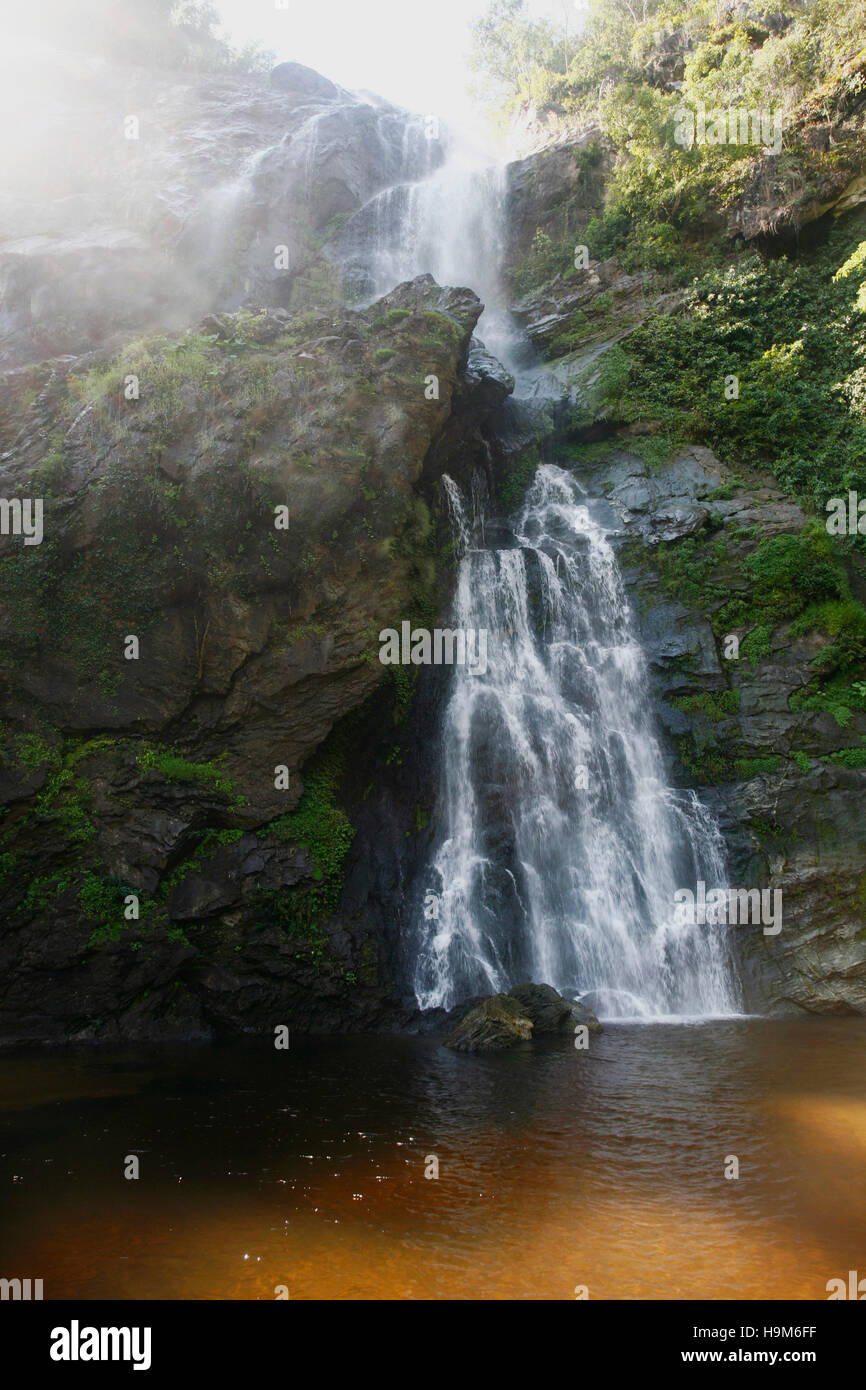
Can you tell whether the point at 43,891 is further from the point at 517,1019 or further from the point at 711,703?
the point at 711,703

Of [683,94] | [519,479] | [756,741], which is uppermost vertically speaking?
[683,94]

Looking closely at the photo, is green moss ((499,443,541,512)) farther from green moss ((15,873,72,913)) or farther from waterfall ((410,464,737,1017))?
green moss ((15,873,72,913))

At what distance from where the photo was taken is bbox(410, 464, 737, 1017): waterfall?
13375 mm

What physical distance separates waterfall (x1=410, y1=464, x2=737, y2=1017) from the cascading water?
0.03m

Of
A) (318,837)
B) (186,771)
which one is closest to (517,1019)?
(318,837)

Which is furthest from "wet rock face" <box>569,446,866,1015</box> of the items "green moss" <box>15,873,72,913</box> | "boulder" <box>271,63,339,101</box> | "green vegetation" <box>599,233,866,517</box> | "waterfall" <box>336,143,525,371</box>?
"boulder" <box>271,63,339,101</box>

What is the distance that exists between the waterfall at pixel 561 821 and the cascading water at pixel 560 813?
1.0 inches

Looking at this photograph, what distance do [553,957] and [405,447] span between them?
9428 millimetres

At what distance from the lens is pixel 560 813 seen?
48.2 ft

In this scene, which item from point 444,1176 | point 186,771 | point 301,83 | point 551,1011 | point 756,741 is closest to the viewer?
point 444,1176

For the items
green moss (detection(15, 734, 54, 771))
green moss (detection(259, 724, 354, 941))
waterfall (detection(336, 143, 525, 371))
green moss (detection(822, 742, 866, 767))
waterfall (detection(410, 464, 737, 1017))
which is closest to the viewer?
green moss (detection(15, 734, 54, 771))

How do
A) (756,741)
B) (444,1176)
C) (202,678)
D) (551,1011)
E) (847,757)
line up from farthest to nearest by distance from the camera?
(756,741) < (847,757) < (202,678) < (551,1011) < (444,1176)

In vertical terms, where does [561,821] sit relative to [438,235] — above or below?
below

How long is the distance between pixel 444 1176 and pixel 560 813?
348 inches
